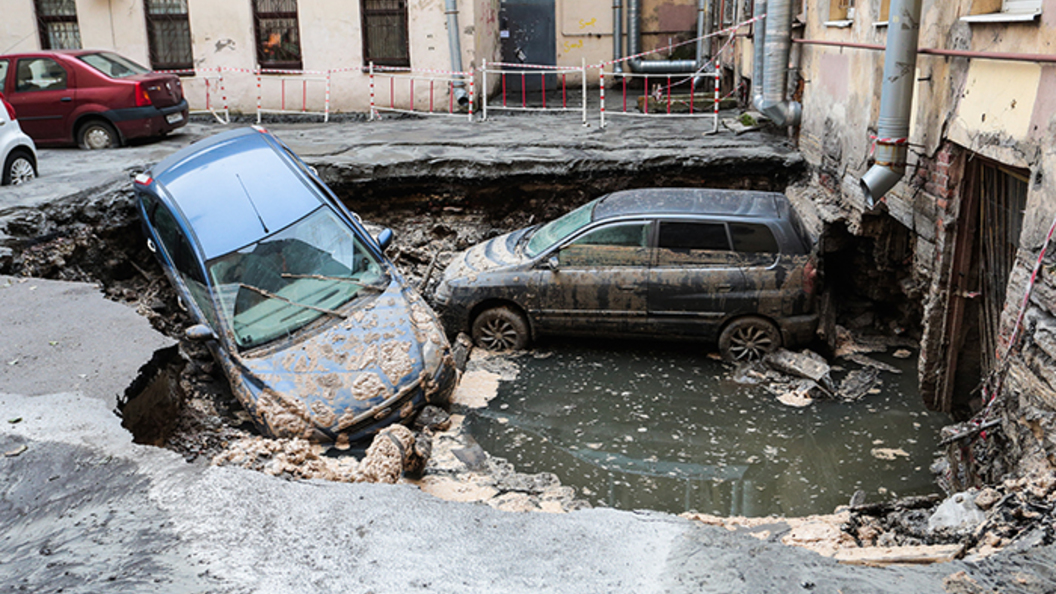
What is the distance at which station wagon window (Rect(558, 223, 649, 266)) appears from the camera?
8.14m

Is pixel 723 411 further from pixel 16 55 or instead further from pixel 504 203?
pixel 16 55

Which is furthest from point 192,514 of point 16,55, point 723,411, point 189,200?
point 16,55

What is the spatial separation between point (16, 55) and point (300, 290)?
8.34 meters

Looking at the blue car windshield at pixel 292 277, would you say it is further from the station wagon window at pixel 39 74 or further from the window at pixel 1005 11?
the station wagon window at pixel 39 74

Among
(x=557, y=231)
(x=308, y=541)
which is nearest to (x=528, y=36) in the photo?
(x=557, y=231)

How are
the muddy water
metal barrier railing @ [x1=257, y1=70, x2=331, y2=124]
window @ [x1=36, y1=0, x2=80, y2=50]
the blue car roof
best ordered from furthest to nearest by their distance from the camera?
window @ [x1=36, y1=0, x2=80, y2=50]
metal barrier railing @ [x1=257, y1=70, x2=331, y2=124]
the blue car roof
the muddy water

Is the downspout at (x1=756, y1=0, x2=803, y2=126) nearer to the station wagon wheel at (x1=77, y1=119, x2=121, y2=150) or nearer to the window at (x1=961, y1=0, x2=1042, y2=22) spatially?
the window at (x1=961, y1=0, x2=1042, y2=22)

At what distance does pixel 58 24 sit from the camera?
1502 centimetres

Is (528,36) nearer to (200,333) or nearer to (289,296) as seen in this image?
(289,296)

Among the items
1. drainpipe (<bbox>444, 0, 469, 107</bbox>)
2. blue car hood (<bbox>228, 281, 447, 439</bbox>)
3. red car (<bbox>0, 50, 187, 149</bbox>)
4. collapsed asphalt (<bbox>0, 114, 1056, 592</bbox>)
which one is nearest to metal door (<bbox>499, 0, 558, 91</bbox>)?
drainpipe (<bbox>444, 0, 469, 107</bbox>)

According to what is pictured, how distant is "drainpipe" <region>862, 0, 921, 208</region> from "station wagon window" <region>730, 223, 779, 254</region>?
1193 millimetres

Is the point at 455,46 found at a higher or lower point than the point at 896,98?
higher

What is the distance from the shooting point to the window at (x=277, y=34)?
14625mm

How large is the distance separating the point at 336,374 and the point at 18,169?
613cm
